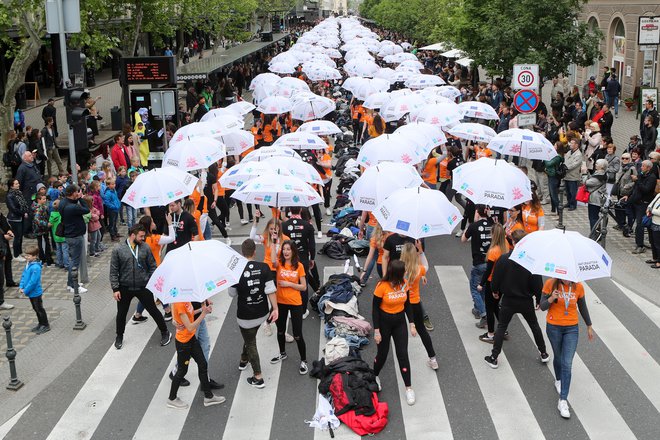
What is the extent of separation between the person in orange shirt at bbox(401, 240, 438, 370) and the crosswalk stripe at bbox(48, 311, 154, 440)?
3.83m

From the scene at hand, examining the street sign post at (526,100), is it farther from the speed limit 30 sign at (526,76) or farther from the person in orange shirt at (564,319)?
the person in orange shirt at (564,319)

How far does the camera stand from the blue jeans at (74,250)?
12773 millimetres

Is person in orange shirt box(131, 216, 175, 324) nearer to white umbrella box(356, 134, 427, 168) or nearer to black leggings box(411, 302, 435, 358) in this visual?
black leggings box(411, 302, 435, 358)

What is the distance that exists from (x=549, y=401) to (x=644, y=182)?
271 inches

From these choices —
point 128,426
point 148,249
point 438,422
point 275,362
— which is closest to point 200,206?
point 148,249

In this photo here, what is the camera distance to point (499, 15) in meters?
25.0

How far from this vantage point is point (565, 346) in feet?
28.1

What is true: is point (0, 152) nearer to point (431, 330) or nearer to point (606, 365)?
point (431, 330)

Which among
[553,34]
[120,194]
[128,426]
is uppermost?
[553,34]

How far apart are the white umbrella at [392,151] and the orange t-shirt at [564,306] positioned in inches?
251

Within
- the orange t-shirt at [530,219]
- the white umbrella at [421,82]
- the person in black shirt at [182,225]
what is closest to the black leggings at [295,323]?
the person in black shirt at [182,225]

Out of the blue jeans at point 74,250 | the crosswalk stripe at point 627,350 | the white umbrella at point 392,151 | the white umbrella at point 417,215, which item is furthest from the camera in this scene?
the white umbrella at point 392,151

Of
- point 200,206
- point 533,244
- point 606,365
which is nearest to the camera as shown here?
point 533,244

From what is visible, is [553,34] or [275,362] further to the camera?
[553,34]
